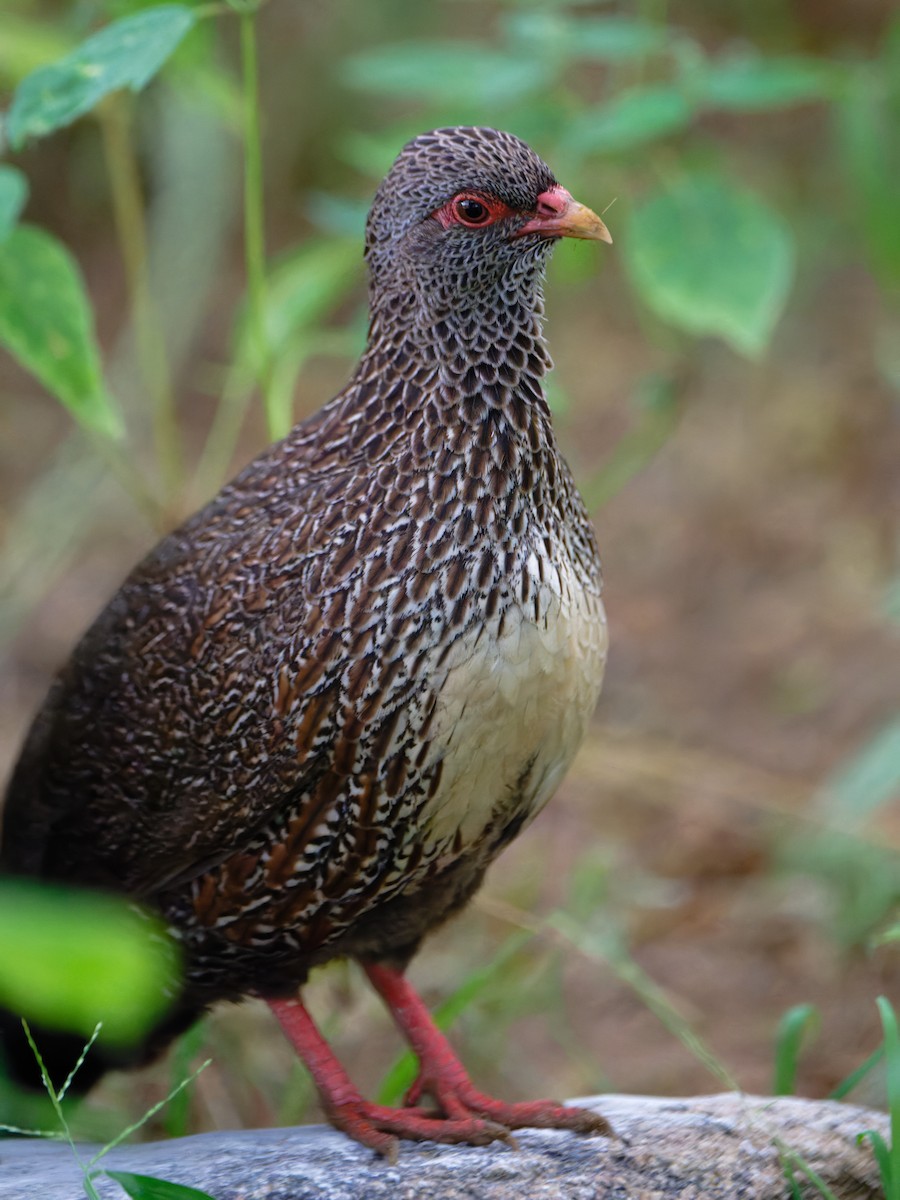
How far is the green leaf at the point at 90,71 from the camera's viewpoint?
277 centimetres

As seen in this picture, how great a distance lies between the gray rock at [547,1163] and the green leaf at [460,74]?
7.86 ft

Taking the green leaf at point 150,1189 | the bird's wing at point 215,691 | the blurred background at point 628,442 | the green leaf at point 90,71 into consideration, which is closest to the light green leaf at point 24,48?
the blurred background at point 628,442

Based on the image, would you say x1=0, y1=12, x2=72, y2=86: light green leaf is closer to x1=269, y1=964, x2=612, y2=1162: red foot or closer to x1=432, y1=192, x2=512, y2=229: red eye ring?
x1=432, y1=192, x2=512, y2=229: red eye ring

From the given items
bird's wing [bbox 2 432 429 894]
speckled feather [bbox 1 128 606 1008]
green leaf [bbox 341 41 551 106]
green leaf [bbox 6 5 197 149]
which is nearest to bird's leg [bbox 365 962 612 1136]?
speckled feather [bbox 1 128 606 1008]

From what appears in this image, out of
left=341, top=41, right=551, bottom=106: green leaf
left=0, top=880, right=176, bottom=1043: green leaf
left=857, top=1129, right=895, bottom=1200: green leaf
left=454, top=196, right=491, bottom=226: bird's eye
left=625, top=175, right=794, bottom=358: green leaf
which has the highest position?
left=341, top=41, right=551, bottom=106: green leaf

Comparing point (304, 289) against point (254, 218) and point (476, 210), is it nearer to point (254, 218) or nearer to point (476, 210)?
point (254, 218)

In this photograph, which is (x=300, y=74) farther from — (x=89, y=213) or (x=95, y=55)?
(x=95, y=55)

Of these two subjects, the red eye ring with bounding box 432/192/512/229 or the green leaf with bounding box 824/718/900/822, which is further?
the green leaf with bounding box 824/718/900/822

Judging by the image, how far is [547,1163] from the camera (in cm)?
263

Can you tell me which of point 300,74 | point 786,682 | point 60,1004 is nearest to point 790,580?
point 786,682

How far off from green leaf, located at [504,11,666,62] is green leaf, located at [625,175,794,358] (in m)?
0.35

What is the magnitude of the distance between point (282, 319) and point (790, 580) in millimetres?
3056

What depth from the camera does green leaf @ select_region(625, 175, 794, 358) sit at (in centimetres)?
349

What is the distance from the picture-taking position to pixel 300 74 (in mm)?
7832
